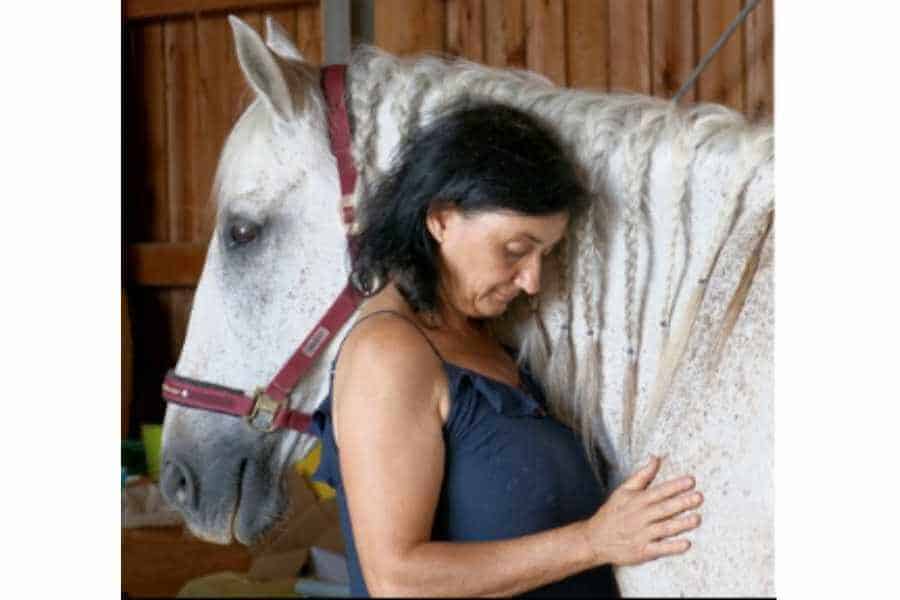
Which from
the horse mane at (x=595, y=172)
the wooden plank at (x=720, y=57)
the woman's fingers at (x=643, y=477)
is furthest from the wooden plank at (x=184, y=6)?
the woman's fingers at (x=643, y=477)

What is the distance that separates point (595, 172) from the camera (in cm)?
91

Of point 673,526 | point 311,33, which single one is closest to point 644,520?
point 673,526

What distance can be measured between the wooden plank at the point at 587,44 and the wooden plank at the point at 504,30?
38mm

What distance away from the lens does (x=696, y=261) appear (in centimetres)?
90

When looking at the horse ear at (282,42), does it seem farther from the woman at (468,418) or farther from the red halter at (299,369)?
the woman at (468,418)

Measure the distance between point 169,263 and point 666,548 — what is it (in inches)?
18.6

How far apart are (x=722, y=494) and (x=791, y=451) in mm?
75

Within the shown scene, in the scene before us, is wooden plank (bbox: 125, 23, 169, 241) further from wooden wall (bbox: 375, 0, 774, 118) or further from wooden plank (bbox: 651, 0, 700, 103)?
wooden plank (bbox: 651, 0, 700, 103)

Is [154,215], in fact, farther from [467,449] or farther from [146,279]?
[467,449]

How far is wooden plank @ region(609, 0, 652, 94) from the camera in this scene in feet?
3.02

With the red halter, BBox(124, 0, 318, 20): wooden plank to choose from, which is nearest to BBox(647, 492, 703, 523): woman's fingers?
the red halter

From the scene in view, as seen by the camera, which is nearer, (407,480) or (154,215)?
(407,480)

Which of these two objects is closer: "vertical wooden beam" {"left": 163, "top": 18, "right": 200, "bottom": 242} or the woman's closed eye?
the woman's closed eye
